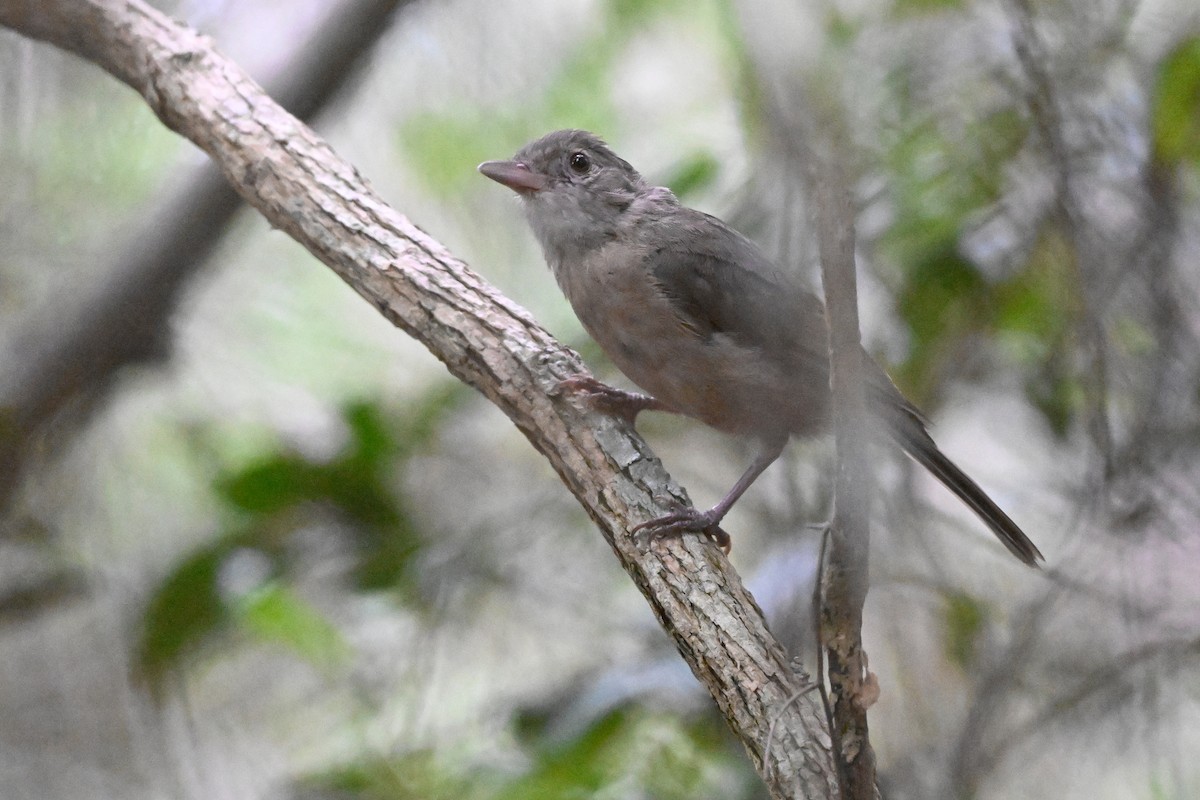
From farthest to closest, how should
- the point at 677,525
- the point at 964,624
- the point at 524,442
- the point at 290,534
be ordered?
the point at 524,442
the point at 290,534
the point at 964,624
the point at 677,525

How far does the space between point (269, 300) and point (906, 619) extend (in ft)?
9.90

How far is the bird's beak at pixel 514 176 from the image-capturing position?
335cm

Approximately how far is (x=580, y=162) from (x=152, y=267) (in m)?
1.81

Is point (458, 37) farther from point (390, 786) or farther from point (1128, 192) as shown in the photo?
point (390, 786)

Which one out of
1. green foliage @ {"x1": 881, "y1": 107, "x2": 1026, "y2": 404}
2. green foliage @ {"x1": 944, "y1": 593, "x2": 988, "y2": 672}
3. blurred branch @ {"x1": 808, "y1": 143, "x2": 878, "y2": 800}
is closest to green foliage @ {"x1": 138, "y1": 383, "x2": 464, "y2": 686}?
green foliage @ {"x1": 881, "y1": 107, "x2": 1026, "y2": 404}

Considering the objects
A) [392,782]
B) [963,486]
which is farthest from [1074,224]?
[392,782]

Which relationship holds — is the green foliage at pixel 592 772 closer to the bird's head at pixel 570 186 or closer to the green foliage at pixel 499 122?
the bird's head at pixel 570 186

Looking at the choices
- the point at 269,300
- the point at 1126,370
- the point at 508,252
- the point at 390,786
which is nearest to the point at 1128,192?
the point at 1126,370

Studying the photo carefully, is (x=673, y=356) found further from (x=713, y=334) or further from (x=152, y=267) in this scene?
(x=152, y=267)

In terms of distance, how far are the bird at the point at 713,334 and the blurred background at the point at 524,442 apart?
0.77 ft

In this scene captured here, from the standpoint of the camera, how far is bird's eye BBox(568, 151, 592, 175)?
11.2ft

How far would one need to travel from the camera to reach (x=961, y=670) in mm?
3660

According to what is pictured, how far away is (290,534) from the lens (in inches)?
145

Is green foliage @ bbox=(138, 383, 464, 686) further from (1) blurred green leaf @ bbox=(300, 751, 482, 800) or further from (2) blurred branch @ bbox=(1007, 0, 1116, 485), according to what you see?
(2) blurred branch @ bbox=(1007, 0, 1116, 485)
